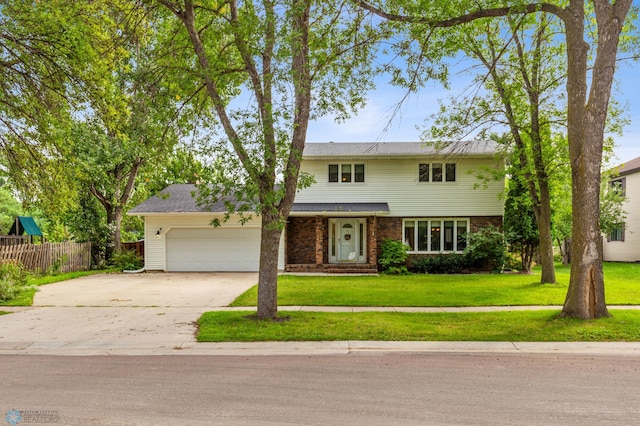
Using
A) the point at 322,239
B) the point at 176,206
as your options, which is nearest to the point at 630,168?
the point at 322,239

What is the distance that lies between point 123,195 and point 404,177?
13846mm

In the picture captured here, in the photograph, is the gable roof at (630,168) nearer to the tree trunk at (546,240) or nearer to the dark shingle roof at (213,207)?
the tree trunk at (546,240)

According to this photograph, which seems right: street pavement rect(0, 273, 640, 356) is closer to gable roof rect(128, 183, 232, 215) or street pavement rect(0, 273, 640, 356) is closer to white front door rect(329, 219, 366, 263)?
gable roof rect(128, 183, 232, 215)

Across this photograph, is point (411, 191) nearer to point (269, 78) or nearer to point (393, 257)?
point (393, 257)

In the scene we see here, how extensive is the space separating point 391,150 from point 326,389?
650 inches

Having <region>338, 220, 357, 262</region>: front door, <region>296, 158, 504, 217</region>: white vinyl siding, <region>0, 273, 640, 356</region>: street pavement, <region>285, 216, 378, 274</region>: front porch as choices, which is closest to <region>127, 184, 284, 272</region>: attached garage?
<region>285, 216, 378, 274</region>: front porch

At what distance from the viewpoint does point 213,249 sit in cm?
2092

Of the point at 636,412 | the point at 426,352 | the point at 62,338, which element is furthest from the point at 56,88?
the point at 636,412

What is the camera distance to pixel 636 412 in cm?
457

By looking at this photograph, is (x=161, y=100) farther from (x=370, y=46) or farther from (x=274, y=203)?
(x=370, y=46)

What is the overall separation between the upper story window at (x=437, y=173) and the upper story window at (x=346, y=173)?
2662 millimetres

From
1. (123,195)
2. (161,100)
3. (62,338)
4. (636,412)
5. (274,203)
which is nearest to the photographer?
(636,412)

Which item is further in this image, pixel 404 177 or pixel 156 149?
pixel 404 177

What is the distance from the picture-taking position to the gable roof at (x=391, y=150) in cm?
1950
